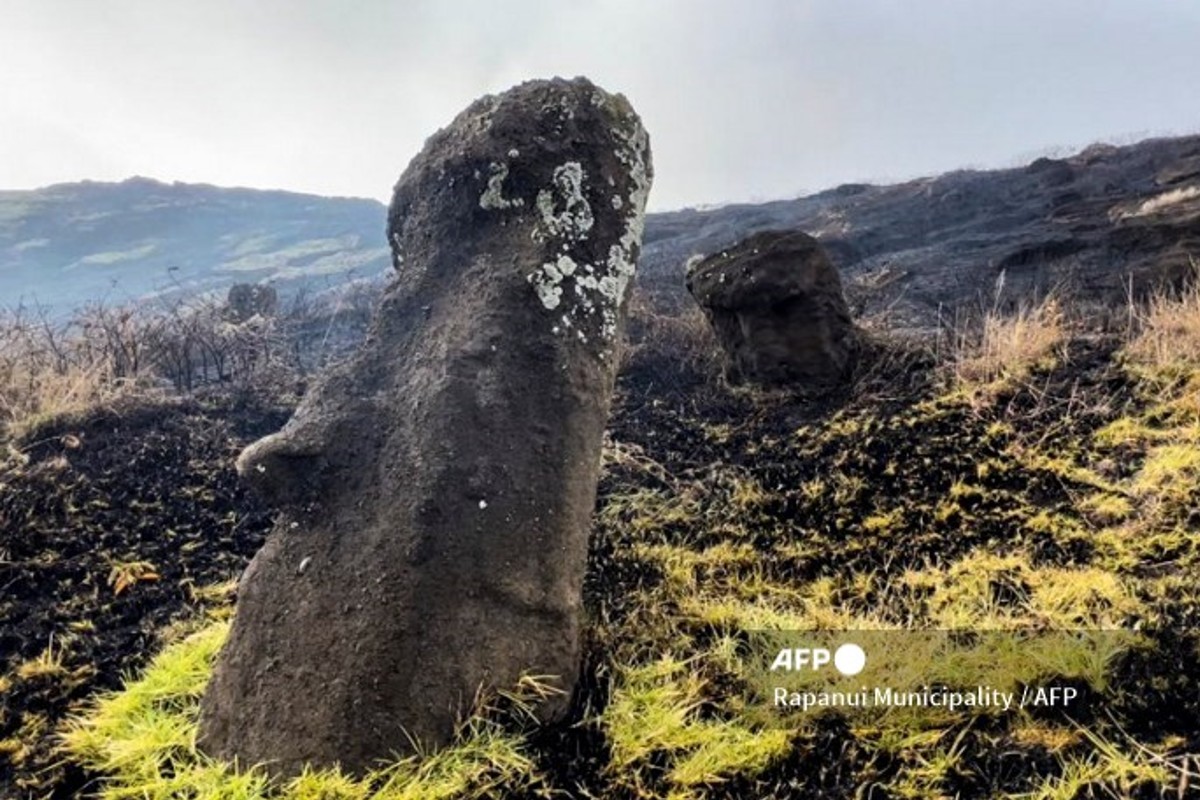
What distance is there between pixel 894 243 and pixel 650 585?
12.3 meters

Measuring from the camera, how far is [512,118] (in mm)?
3301

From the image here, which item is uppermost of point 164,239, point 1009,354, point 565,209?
point 164,239

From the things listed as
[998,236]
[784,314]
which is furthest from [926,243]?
[784,314]

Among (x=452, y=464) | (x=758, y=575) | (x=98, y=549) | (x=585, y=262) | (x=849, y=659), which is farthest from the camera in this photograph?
(x=98, y=549)

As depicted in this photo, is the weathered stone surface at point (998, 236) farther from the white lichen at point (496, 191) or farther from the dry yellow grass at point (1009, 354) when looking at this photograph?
the white lichen at point (496, 191)

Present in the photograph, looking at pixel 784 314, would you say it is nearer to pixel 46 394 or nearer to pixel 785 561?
pixel 785 561

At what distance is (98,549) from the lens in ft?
13.0

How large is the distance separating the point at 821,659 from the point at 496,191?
1.98 meters

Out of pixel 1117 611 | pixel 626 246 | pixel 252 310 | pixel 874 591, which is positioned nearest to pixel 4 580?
pixel 626 246

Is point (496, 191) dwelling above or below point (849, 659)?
above

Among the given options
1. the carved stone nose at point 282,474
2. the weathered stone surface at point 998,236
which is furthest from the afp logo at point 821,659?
the weathered stone surface at point 998,236

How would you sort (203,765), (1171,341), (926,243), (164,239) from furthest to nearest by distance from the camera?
(164,239)
(926,243)
(1171,341)
(203,765)

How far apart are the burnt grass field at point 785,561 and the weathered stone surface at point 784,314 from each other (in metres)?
0.21

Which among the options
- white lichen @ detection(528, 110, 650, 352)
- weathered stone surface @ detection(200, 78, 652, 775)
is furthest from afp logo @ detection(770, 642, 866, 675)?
white lichen @ detection(528, 110, 650, 352)
